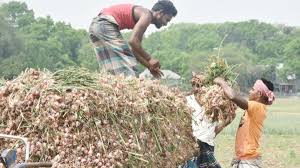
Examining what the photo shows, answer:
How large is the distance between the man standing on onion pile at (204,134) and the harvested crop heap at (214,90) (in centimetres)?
5

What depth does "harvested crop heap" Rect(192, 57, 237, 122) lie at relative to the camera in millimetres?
5617

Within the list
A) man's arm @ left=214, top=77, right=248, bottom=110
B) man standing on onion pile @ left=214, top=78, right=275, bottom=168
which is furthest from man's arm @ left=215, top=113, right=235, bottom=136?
man standing on onion pile @ left=214, top=78, right=275, bottom=168

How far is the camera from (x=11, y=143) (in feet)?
12.4

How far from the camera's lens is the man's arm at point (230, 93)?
5.52 m

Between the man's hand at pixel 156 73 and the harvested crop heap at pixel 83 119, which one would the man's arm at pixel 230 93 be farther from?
the harvested crop heap at pixel 83 119

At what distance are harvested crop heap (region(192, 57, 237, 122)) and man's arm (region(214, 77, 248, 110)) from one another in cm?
4

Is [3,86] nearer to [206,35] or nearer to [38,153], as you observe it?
[38,153]

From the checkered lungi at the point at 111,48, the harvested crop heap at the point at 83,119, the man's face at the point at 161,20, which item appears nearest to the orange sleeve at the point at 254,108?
the man's face at the point at 161,20

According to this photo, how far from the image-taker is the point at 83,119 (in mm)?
3754

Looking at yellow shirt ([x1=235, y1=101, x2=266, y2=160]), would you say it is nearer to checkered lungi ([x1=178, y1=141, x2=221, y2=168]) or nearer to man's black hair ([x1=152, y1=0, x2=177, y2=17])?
checkered lungi ([x1=178, y1=141, x2=221, y2=168])

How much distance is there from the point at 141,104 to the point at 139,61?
5.14 feet

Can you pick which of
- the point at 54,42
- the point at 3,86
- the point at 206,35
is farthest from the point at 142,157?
the point at 206,35

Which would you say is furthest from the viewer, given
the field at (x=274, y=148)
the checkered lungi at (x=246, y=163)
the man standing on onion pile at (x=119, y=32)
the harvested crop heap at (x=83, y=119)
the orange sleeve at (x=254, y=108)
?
the field at (x=274, y=148)

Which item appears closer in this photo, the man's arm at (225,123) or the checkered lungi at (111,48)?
the checkered lungi at (111,48)
